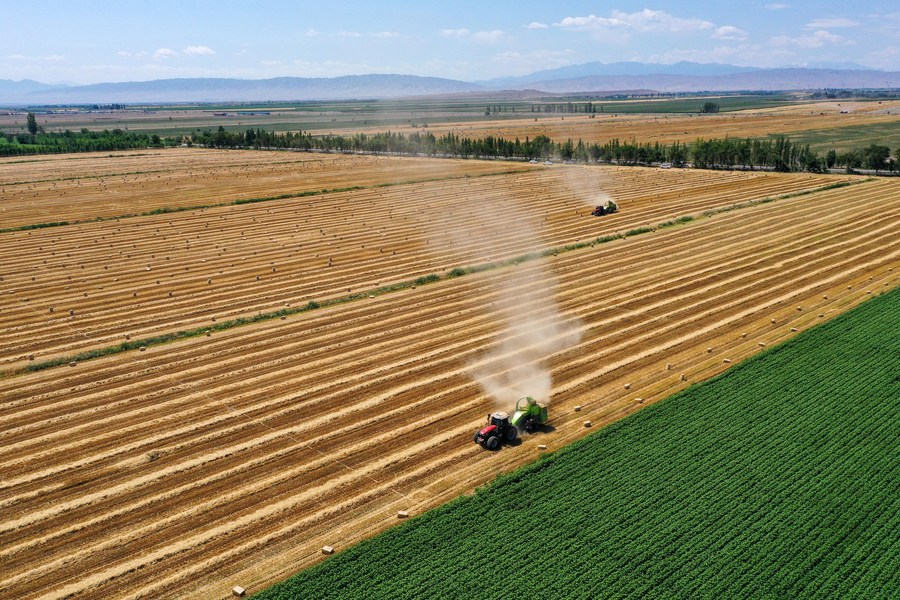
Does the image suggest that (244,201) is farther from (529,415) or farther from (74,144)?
(74,144)

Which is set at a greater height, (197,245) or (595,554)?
(197,245)

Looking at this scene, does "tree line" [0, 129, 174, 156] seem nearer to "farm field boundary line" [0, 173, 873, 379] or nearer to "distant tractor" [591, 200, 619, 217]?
"distant tractor" [591, 200, 619, 217]

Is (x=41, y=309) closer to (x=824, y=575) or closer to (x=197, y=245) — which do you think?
(x=197, y=245)

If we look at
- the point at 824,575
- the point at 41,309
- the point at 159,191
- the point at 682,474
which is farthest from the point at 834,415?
the point at 159,191

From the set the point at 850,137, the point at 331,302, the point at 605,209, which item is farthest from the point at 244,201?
the point at 850,137

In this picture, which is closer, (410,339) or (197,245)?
(410,339)

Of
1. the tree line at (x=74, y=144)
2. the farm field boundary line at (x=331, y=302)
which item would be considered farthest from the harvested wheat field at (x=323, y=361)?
the tree line at (x=74, y=144)

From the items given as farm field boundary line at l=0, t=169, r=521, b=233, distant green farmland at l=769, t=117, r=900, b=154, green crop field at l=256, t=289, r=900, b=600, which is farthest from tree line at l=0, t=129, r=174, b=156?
green crop field at l=256, t=289, r=900, b=600

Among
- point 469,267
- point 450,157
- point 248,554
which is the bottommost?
point 248,554
